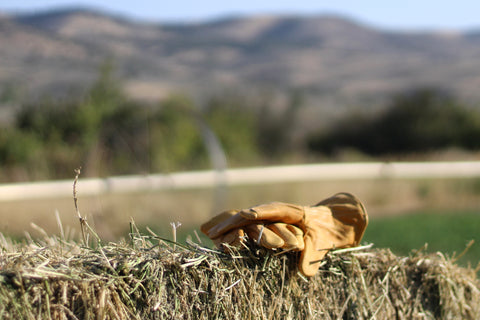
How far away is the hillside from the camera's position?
8375 cm

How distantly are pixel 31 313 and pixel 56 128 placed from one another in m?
22.3

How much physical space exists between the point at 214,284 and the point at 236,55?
11752cm

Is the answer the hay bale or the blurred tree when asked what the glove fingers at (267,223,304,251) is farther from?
the blurred tree

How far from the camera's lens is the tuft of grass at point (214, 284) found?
97.5 inches

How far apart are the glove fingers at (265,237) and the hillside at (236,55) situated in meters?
66.4

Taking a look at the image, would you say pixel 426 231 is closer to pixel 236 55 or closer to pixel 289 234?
pixel 289 234

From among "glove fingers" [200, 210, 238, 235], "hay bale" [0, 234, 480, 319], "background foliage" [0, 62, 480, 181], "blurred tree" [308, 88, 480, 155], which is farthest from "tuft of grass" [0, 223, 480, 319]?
"blurred tree" [308, 88, 480, 155]

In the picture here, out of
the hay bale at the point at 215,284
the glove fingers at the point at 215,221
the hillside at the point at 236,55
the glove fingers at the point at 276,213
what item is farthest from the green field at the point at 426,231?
the hillside at the point at 236,55

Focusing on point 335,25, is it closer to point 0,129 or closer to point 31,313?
point 0,129

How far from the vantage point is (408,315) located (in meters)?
3.34

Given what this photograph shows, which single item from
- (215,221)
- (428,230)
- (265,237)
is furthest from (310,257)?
(428,230)

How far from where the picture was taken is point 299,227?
3.06 meters

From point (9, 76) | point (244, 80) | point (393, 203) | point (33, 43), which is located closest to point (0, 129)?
point (393, 203)

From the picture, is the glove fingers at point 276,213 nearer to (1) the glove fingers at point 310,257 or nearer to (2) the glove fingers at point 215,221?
(1) the glove fingers at point 310,257
